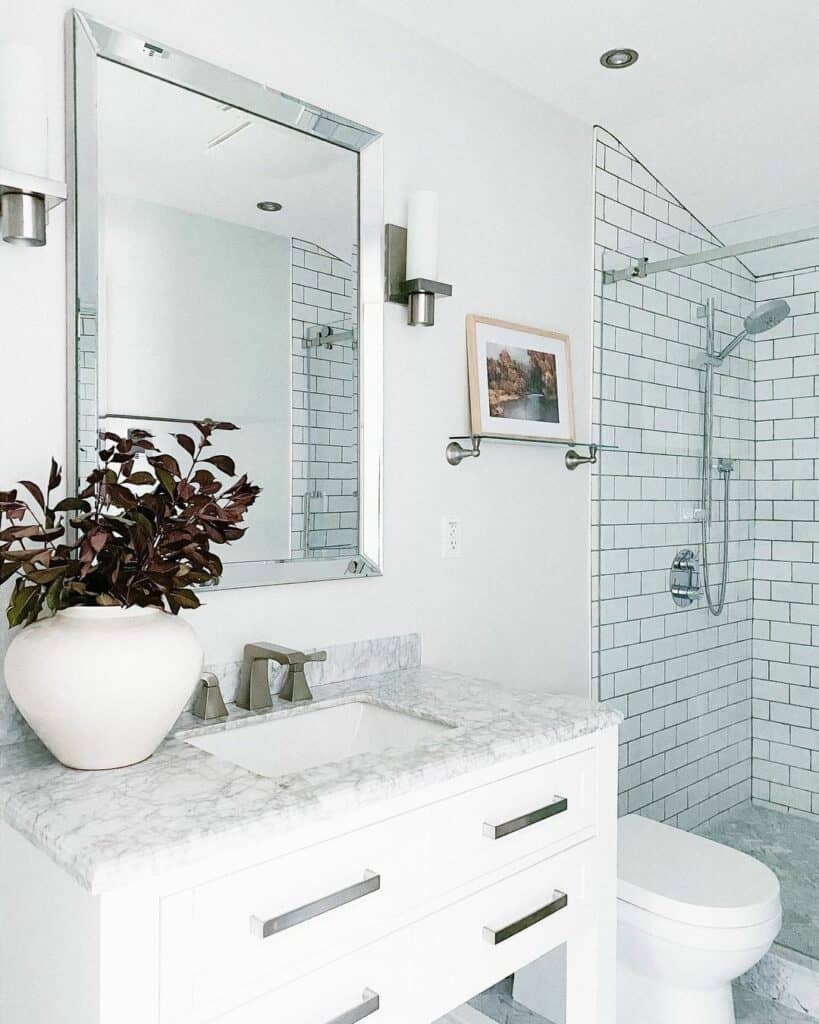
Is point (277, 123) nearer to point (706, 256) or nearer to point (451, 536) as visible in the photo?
point (451, 536)

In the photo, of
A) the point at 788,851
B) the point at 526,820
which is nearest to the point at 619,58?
the point at 526,820

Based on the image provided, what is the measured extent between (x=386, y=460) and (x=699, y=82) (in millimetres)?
1410

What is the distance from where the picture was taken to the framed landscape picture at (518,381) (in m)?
2.26

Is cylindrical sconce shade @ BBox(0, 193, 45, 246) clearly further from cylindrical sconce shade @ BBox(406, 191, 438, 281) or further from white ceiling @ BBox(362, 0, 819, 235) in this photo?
white ceiling @ BBox(362, 0, 819, 235)

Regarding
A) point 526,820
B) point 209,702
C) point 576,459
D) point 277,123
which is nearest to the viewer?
point 526,820

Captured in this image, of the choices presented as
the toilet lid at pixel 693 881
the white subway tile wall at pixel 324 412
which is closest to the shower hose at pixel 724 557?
the toilet lid at pixel 693 881

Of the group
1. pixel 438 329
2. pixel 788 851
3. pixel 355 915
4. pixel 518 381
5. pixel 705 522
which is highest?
pixel 438 329

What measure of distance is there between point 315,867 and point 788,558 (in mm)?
2080

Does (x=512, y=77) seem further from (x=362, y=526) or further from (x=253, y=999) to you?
(x=253, y=999)

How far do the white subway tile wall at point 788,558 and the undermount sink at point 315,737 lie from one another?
1.61 meters

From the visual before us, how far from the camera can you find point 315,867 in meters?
1.18

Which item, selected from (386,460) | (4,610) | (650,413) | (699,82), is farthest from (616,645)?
(4,610)

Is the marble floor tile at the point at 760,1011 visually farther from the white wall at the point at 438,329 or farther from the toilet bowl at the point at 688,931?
the white wall at the point at 438,329

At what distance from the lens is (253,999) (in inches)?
43.9
